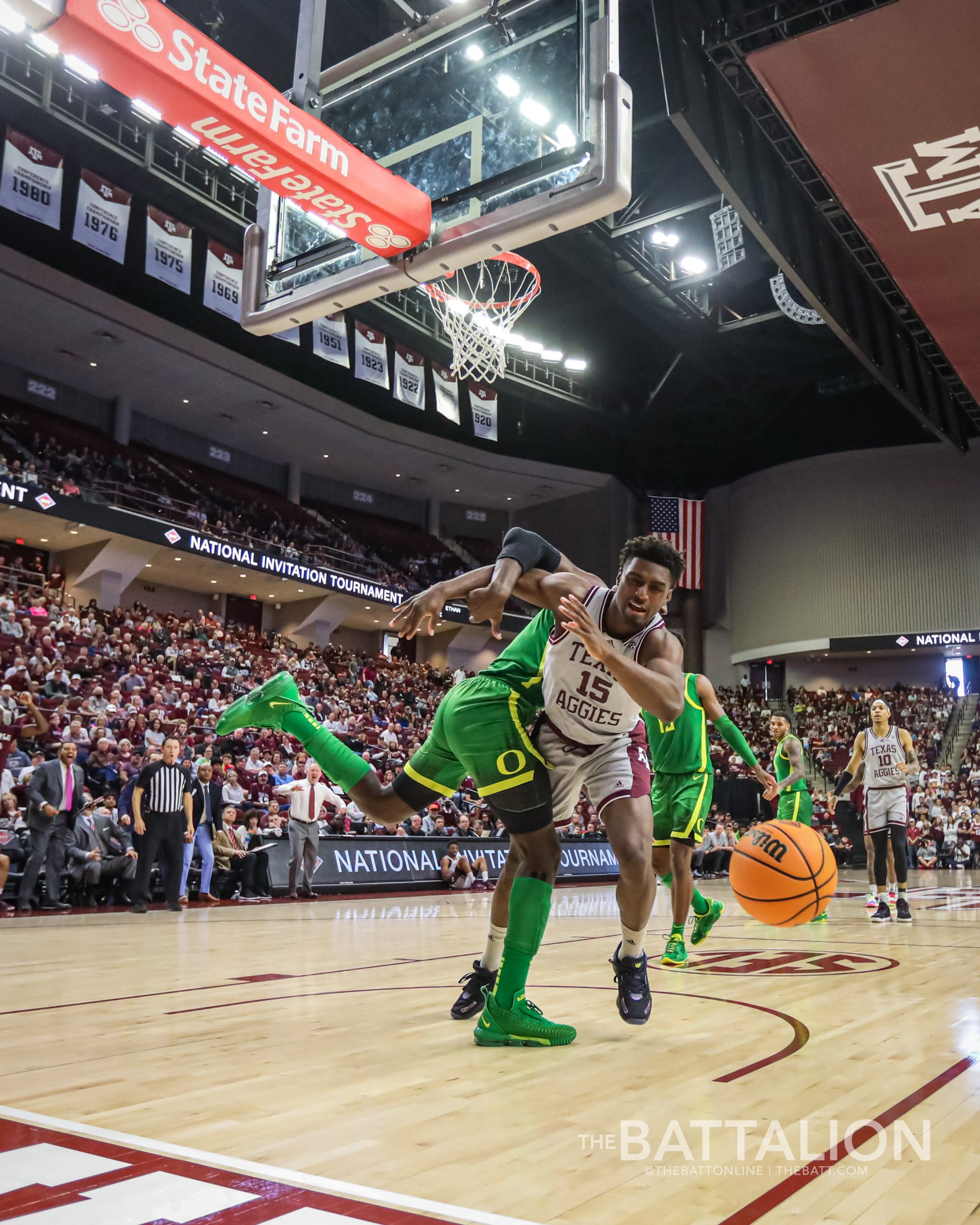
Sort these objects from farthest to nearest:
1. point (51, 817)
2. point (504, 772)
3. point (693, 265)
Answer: point (693, 265) < point (51, 817) < point (504, 772)

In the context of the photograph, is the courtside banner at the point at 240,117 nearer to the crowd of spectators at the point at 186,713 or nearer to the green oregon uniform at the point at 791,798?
the crowd of spectators at the point at 186,713

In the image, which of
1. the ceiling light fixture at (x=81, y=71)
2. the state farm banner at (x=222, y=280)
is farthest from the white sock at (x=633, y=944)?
the state farm banner at (x=222, y=280)

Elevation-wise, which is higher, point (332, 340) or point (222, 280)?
point (222, 280)

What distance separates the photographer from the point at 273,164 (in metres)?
6.07

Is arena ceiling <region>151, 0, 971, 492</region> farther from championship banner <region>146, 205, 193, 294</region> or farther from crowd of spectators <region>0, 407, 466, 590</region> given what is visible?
crowd of spectators <region>0, 407, 466, 590</region>

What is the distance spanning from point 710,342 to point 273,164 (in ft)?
76.9

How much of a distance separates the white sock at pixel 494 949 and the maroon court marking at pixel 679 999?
0.71 metres

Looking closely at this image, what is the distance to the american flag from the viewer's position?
3409cm

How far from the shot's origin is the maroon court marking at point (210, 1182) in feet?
6.17

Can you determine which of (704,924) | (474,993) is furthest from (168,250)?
(474,993)

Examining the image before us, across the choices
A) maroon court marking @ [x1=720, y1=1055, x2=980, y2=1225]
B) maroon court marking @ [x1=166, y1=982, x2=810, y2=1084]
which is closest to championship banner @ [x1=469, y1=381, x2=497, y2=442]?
maroon court marking @ [x1=166, y1=982, x2=810, y2=1084]

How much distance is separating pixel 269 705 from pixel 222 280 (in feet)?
60.4

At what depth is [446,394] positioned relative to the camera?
85.8ft

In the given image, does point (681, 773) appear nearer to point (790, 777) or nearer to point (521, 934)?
point (521, 934)
